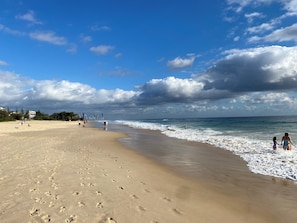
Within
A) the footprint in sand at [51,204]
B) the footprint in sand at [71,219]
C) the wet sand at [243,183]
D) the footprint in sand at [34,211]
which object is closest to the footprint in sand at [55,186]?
the footprint in sand at [51,204]

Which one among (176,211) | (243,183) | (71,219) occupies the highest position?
(71,219)

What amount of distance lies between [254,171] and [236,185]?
3.04 meters

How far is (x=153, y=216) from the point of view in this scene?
626 cm

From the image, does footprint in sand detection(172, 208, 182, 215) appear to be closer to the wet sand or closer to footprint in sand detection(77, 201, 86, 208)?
the wet sand

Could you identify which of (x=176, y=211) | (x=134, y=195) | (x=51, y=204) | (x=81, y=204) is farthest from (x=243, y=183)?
(x=51, y=204)

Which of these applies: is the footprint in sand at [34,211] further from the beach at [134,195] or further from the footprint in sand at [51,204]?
the footprint in sand at [51,204]

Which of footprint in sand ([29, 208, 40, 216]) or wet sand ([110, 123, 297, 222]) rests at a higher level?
footprint in sand ([29, 208, 40, 216])

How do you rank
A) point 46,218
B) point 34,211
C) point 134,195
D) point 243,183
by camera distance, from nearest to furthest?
1. point 46,218
2. point 34,211
3. point 134,195
4. point 243,183

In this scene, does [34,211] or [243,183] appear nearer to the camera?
[34,211]

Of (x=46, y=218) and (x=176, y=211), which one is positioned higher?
(x=46, y=218)

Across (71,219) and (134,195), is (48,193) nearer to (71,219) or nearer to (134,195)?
(71,219)

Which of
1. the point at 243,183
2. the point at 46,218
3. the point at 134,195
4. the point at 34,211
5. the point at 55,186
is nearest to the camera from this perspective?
the point at 46,218

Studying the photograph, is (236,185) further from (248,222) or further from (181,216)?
(181,216)

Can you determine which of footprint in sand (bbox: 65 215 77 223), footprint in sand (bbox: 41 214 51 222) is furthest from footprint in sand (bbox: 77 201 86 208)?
footprint in sand (bbox: 41 214 51 222)
